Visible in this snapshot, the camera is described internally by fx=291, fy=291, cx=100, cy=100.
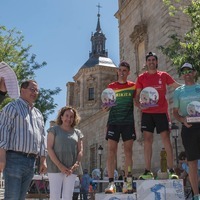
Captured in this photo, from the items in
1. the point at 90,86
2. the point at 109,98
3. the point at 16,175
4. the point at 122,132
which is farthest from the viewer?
the point at 90,86

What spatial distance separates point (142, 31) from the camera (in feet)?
64.8

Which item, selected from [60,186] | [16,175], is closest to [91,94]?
[60,186]

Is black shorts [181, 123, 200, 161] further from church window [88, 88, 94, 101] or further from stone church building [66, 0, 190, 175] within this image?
church window [88, 88, 94, 101]

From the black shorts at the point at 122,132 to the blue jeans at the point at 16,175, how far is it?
1887 mm

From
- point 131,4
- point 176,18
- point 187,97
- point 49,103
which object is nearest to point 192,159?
point 187,97

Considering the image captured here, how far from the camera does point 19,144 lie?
148 inches

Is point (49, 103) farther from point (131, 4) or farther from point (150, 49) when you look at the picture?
point (131, 4)

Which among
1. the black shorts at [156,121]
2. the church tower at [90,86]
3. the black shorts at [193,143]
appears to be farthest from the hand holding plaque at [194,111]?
the church tower at [90,86]

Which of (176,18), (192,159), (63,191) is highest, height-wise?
(176,18)

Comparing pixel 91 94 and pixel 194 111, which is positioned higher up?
pixel 91 94

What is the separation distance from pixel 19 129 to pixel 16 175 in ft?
1.96

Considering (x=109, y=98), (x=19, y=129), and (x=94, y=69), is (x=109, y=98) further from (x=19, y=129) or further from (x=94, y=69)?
(x=94, y=69)

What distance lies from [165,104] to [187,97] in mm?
454

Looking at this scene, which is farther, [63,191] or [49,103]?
[49,103]
